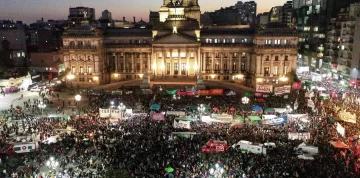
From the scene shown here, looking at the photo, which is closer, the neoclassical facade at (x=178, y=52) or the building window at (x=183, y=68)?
the neoclassical facade at (x=178, y=52)

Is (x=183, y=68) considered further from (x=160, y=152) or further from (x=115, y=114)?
(x=160, y=152)

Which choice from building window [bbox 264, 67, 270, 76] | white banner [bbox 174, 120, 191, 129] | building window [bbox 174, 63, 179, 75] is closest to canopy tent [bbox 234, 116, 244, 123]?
white banner [bbox 174, 120, 191, 129]

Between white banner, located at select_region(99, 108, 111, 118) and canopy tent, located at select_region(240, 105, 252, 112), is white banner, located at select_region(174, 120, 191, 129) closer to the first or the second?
white banner, located at select_region(99, 108, 111, 118)

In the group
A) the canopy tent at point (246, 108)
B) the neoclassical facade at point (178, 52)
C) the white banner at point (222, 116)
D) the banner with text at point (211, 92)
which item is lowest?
the canopy tent at point (246, 108)

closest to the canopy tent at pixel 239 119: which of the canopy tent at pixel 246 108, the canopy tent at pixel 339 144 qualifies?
the canopy tent at pixel 246 108

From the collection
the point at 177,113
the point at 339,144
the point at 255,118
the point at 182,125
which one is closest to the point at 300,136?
the point at 339,144

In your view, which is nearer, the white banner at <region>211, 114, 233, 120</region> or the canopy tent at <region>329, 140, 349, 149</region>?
the canopy tent at <region>329, 140, 349, 149</region>

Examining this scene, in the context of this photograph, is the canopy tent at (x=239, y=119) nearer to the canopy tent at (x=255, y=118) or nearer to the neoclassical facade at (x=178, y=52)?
the canopy tent at (x=255, y=118)
